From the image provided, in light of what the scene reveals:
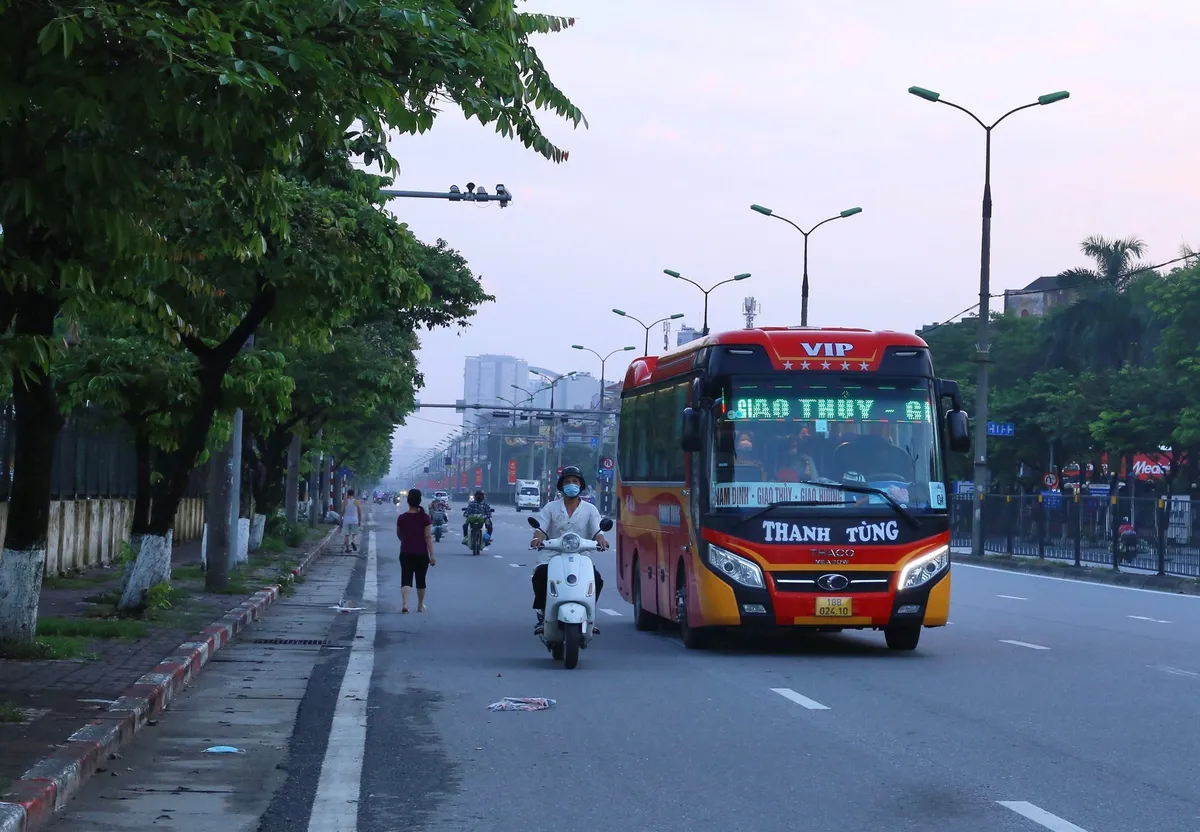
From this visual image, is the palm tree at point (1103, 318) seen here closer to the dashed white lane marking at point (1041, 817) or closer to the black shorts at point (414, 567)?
the black shorts at point (414, 567)

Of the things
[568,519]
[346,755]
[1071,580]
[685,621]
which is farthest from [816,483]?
[1071,580]

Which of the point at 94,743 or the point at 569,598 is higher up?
the point at 569,598

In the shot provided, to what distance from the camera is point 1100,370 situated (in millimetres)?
69438

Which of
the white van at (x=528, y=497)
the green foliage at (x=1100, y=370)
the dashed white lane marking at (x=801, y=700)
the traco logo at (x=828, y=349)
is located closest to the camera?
the dashed white lane marking at (x=801, y=700)

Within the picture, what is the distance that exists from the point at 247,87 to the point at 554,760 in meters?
4.05

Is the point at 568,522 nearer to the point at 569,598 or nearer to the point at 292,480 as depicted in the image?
the point at 569,598

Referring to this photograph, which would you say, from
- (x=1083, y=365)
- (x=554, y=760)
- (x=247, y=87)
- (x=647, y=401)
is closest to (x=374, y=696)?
(x=554, y=760)

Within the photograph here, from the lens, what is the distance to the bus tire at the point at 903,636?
54.4 ft

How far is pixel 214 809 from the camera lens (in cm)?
799

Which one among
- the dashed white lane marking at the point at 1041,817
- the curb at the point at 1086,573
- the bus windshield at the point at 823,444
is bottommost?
the dashed white lane marking at the point at 1041,817

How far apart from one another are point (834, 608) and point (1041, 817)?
26.8ft

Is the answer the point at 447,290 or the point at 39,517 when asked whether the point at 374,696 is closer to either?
the point at 39,517

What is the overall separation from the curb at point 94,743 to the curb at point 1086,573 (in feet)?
71.3

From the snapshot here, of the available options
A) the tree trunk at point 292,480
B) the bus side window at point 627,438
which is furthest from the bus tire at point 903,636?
the tree trunk at point 292,480
